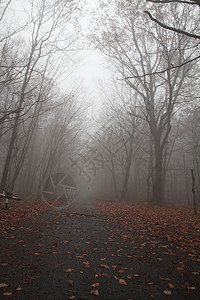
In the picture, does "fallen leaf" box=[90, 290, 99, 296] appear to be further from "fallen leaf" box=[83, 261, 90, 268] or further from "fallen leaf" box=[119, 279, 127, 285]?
"fallen leaf" box=[83, 261, 90, 268]

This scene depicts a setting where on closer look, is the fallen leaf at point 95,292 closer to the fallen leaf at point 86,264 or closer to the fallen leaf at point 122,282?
the fallen leaf at point 122,282

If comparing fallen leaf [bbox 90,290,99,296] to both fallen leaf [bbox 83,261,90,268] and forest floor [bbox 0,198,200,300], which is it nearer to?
forest floor [bbox 0,198,200,300]

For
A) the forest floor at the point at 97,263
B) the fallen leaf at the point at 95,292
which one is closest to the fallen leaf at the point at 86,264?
the forest floor at the point at 97,263

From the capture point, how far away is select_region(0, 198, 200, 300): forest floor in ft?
8.42

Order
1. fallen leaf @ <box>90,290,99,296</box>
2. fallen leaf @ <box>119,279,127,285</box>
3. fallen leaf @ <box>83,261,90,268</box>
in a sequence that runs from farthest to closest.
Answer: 1. fallen leaf @ <box>83,261,90,268</box>
2. fallen leaf @ <box>119,279,127,285</box>
3. fallen leaf @ <box>90,290,99,296</box>

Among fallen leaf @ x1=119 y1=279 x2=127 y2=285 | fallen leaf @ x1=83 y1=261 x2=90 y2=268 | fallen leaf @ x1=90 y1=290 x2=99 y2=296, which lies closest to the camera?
fallen leaf @ x1=90 y1=290 x2=99 y2=296

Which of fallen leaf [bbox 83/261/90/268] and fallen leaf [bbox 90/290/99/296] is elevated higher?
fallen leaf [bbox 90/290/99/296]

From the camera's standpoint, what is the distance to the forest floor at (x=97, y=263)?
8.42 feet

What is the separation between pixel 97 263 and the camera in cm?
354

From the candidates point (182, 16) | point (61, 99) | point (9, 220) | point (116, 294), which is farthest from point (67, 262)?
point (61, 99)

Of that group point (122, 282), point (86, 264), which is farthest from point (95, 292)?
point (86, 264)

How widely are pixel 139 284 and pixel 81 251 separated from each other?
1704 millimetres

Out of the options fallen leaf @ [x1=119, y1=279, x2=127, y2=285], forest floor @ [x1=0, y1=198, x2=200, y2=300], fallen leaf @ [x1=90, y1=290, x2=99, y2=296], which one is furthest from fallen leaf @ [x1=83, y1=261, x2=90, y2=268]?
fallen leaf @ [x1=90, y1=290, x2=99, y2=296]

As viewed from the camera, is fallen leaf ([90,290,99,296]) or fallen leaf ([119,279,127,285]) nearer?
fallen leaf ([90,290,99,296])
